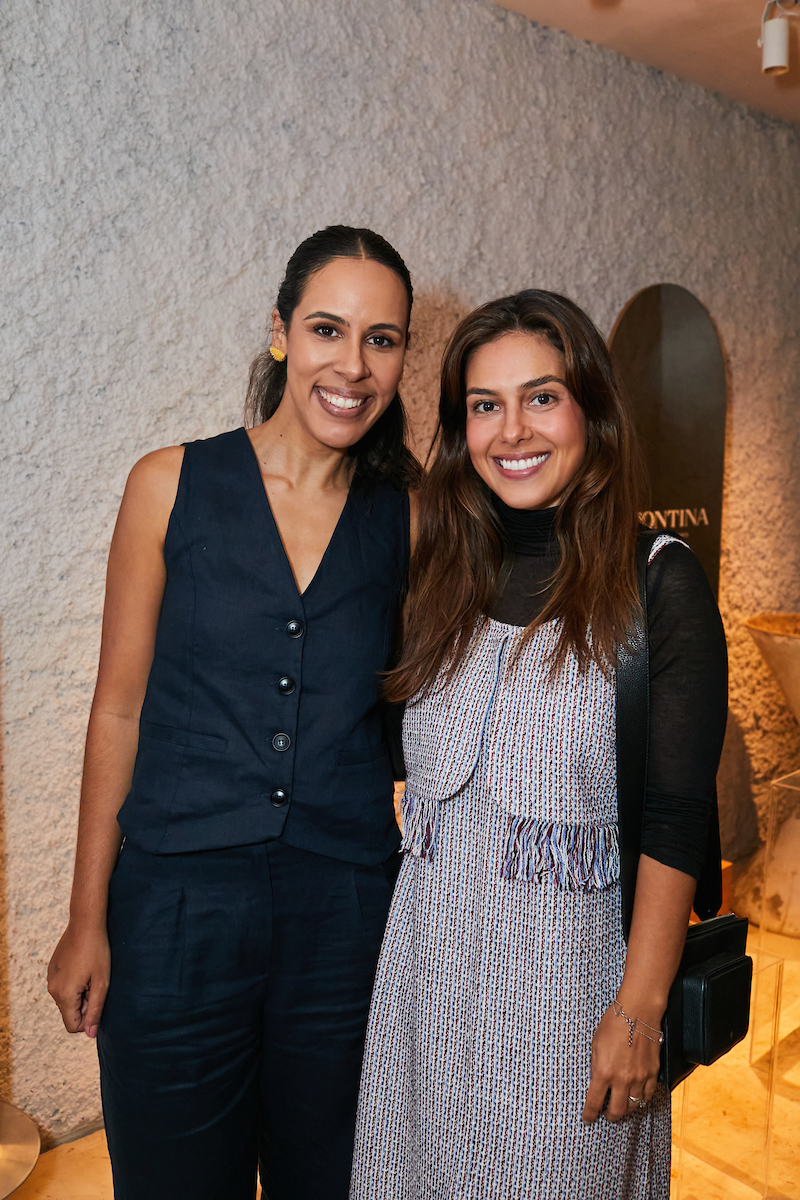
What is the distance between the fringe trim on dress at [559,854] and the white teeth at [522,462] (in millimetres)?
477

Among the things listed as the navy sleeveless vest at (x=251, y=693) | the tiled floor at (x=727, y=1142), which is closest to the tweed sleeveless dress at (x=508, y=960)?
the navy sleeveless vest at (x=251, y=693)

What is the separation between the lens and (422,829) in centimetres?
132

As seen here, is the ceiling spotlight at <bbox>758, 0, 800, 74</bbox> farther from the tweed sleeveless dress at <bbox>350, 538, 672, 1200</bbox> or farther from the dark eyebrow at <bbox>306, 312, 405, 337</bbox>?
the tweed sleeveless dress at <bbox>350, 538, 672, 1200</bbox>

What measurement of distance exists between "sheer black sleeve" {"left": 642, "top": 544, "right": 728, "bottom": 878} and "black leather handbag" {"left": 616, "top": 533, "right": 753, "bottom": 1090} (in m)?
0.02

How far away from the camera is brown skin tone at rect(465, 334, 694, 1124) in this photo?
3.86 feet

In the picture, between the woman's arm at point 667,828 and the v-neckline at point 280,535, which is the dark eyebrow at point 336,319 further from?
the woman's arm at point 667,828

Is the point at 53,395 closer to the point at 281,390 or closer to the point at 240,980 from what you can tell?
the point at 281,390

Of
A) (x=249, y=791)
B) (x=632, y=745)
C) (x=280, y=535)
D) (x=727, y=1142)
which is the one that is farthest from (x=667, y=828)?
(x=727, y=1142)

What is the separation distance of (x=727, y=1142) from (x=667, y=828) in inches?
56.2

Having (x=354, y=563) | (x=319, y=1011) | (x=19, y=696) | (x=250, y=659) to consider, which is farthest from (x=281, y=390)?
(x=319, y=1011)

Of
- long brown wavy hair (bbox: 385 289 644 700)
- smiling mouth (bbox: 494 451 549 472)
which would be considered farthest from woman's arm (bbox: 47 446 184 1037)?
smiling mouth (bbox: 494 451 549 472)

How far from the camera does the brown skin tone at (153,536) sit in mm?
1342

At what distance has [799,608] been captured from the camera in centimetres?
363

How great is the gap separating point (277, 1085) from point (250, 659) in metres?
0.60
